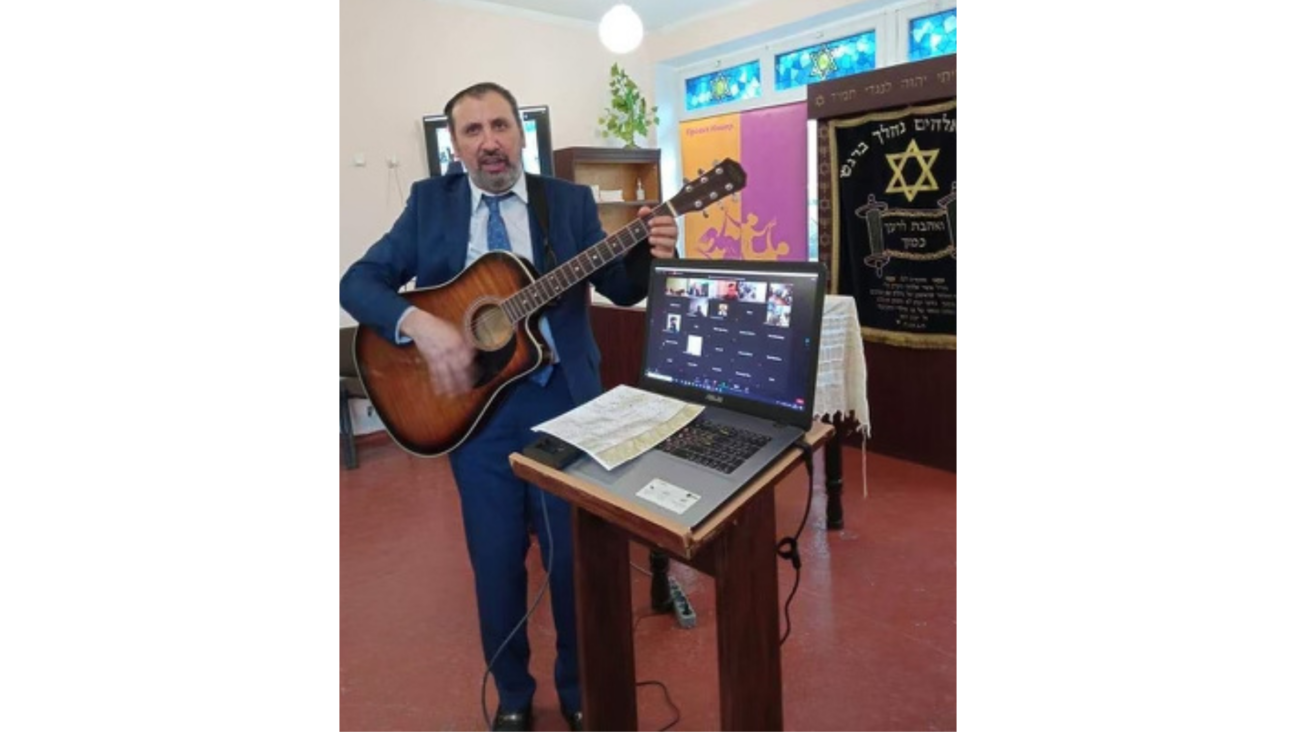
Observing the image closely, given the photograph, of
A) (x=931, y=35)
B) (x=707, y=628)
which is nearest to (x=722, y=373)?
(x=707, y=628)

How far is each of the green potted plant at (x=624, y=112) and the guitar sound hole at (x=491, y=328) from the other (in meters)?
3.86

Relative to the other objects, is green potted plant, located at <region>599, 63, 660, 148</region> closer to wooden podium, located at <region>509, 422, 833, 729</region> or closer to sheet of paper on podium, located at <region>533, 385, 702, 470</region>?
sheet of paper on podium, located at <region>533, 385, 702, 470</region>

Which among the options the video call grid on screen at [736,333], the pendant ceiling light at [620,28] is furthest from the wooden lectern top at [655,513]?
the pendant ceiling light at [620,28]

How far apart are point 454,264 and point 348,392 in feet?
8.40

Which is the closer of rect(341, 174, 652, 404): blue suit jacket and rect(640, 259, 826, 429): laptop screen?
rect(640, 259, 826, 429): laptop screen

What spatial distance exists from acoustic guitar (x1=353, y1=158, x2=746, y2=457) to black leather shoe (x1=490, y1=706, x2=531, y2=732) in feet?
2.13

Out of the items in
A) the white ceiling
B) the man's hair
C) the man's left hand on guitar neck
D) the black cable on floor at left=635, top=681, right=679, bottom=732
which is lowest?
the black cable on floor at left=635, top=681, right=679, bottom=732

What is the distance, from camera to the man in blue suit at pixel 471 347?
5.69 feet

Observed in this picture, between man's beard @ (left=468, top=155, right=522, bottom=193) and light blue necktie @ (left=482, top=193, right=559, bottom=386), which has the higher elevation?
man's beard @ (left=468, top=155, right=522, bottom=193)

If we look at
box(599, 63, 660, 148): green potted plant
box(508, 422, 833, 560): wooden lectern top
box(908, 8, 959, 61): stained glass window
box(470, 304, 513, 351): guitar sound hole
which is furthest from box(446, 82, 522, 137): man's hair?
box(599, 63, 660, 148): green potted plant

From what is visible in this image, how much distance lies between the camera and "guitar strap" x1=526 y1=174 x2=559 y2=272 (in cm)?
178

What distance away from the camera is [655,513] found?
3.37 ft

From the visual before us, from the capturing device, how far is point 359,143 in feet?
14.5
